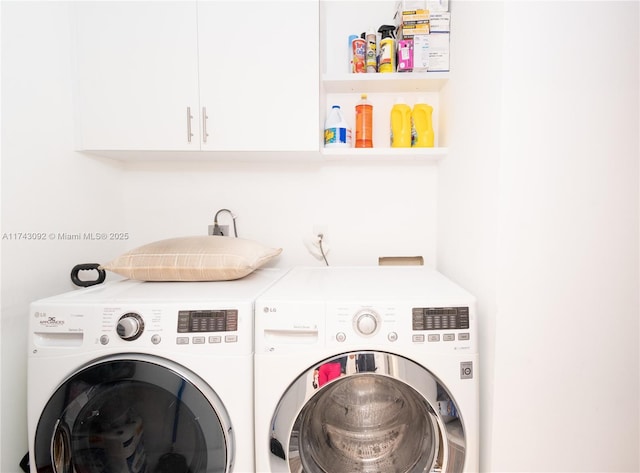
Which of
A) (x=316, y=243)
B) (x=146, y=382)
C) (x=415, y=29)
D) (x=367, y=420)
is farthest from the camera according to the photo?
(x=316, y=243)

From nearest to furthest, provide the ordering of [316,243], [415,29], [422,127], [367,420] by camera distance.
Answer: [367,420] < [415,29] < [422,127] < [316,243]

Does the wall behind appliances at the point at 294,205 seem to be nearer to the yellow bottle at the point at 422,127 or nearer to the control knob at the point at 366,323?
the yellow bottle at the point at 422,127

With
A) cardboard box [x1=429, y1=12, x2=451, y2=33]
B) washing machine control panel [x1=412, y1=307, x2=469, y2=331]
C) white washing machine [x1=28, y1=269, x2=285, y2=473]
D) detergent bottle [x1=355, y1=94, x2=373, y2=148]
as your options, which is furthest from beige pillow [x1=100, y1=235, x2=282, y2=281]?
cardboard box [x1=429, y1=12, x2=451, y2=33]

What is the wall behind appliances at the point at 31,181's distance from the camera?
1.07m

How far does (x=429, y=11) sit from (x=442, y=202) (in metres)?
0.83

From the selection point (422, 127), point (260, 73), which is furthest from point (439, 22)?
point (260, 73)

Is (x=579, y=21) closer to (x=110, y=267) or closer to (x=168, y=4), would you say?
(x=168, y=4)

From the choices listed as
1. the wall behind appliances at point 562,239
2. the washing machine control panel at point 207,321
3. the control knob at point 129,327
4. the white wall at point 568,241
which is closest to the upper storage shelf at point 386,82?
the wall behind appliances at point 562,239

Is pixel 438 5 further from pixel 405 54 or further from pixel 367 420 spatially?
pixel 367 420

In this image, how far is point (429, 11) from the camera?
4.67 ft

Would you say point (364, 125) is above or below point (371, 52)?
below

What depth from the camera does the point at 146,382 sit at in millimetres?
951

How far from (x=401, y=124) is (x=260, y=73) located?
0.67 metres

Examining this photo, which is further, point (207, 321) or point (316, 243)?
point (316, 243)
